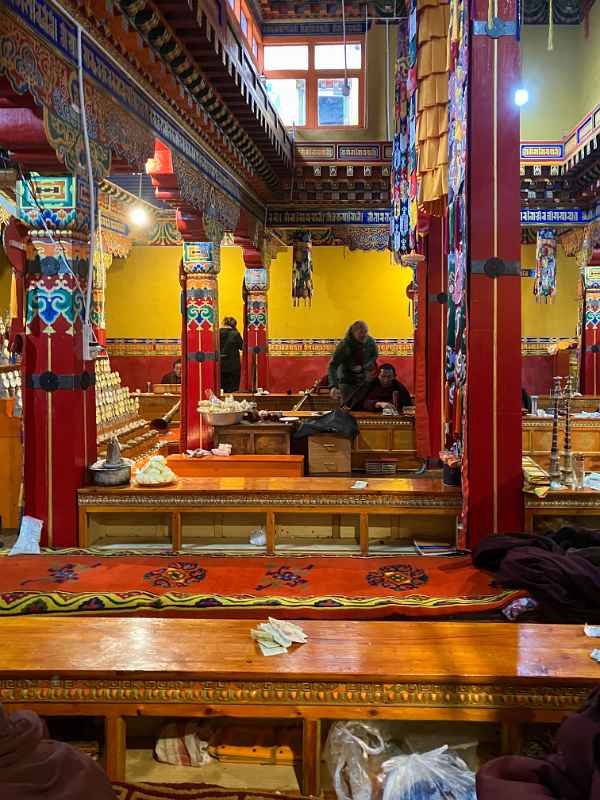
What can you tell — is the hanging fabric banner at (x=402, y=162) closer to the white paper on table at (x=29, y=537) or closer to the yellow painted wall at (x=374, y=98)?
the white paper on table at (x=29, y=537)

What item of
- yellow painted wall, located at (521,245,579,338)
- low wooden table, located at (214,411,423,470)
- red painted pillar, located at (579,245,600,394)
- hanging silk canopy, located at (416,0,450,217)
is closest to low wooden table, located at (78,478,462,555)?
hanging silk canopy, located at (416,0,450,217)

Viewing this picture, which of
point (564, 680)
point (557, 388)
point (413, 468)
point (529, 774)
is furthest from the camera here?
point (413, 468)

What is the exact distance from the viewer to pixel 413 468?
27.5ft

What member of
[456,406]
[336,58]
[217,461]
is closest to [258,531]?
[456,406]

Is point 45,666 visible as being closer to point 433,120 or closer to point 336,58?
point 433,120

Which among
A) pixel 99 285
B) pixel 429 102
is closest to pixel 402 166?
pixel 429 102

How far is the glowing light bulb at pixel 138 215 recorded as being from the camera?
13.0 meters

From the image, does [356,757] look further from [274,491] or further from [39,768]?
[274,491]

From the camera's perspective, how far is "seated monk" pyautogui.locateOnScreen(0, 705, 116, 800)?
1725 millimetres

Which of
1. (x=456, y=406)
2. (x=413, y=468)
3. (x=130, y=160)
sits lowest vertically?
(x=413, y=468)

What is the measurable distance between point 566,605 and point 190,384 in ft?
20.1

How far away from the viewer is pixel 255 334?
13.6m

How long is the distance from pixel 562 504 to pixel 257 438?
3.63 metres

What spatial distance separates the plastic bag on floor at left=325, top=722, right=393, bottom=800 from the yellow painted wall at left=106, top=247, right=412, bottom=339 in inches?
532
